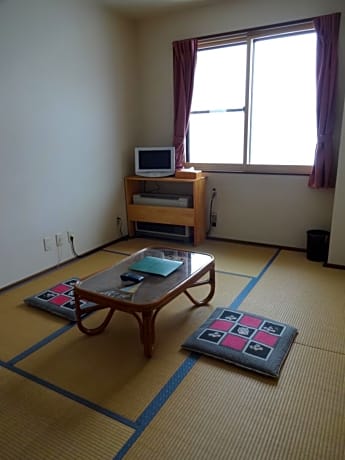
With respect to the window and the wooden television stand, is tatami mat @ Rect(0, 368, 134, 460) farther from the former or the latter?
the window

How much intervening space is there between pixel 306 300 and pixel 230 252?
1.20 metres

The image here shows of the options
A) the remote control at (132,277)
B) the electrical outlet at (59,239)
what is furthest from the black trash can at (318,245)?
the electrical outlet at (59,239)

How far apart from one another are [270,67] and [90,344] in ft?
10.2

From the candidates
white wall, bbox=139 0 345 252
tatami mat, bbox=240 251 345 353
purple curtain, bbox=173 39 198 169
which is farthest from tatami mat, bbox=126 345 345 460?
purple curtain, bbox=173 39 198 169

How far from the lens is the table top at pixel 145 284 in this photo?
1.90 meters

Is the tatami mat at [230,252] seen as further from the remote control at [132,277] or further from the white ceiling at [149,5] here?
the white ceiling at [149,5]

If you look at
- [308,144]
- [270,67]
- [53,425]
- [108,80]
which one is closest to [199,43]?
[270,67]

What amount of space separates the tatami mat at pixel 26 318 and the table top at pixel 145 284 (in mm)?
461

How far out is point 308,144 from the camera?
3.41 m

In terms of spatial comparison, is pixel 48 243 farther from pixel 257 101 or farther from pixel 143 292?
pixel 257 101

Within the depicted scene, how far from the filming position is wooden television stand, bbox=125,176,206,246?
3754mm

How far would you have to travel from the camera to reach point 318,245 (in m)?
3.27

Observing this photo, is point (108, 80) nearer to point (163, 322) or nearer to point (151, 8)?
point (151, 8)

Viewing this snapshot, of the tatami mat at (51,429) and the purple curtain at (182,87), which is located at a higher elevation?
the purple curtain at (182,87)
